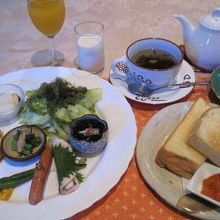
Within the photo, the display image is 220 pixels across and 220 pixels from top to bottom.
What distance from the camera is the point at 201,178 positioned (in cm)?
90

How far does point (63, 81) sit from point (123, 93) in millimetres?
244

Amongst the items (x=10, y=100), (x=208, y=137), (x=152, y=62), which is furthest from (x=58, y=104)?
(x=208, y=137)

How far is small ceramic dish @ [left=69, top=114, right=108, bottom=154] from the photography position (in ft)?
3.32

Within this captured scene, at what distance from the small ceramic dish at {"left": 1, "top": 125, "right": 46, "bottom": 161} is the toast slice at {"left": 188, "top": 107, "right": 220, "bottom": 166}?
510mm

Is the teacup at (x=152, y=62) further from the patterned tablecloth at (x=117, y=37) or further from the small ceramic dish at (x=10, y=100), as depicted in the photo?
the small ceramic dish at (x=10, y=100)

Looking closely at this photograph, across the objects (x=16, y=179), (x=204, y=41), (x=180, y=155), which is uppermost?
(x=204, y=41)

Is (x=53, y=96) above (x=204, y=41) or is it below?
below

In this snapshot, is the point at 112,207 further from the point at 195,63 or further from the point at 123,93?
the point at 195,63

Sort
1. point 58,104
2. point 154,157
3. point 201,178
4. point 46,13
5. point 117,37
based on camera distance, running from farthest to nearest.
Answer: point 117,37 < point 46,13 < point 58,104 < point 154,157 < point 201,178

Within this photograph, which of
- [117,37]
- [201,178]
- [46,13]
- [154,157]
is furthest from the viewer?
[117,37]

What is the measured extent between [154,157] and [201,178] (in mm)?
167

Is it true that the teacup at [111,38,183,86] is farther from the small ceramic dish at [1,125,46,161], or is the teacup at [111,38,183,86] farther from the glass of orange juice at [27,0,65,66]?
the small ceramic dish at [1,125,46,161]

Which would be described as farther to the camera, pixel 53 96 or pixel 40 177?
pixel 53 96

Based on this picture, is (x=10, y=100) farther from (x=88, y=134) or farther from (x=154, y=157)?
(x=154, y=157)
